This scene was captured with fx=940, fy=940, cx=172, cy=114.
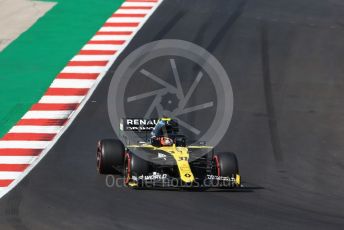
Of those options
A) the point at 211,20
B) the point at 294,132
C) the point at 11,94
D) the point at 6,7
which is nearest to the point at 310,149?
the point at 294,132

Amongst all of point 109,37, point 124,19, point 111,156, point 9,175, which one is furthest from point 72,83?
point 111,156

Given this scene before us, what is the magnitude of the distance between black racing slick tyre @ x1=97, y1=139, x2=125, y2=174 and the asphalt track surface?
332 mm

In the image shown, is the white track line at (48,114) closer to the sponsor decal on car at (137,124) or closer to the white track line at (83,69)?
the white track line at (83,69)

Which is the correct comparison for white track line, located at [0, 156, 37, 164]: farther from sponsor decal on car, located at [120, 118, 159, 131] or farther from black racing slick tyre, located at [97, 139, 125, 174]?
sponsor decal on car, located at [120, 118, 159, 131]

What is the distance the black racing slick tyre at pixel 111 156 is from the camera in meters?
21.0

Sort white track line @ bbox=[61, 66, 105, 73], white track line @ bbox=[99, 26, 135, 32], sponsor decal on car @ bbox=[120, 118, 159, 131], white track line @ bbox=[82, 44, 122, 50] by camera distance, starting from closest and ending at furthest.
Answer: sponsor decal on car @ bbox=[120, 118, 159, 131], white track line @ bbox=[61, 66, 105, 73], white track line @ bbox=[82, 44, 122, 50], white track line @ bbox=[99, 26, 135, 32]

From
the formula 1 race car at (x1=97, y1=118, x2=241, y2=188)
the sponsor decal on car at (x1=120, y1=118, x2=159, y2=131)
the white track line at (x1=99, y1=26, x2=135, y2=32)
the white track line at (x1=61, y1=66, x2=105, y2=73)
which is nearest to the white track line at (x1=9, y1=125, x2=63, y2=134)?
the sponsor decal on car at (x1=120, y1=118, x2=159, y2=131)

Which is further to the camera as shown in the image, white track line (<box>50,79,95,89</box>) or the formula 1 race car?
white track line (<box>50,79,95,89</box>)

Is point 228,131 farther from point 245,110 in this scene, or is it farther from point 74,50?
point 74,50

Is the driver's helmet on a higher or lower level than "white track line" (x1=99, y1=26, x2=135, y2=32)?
lower

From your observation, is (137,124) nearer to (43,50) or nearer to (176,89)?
(176,89)

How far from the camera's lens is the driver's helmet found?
21181 millimetres

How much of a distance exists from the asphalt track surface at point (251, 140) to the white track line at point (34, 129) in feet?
1.71

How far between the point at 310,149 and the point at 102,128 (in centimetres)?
556
